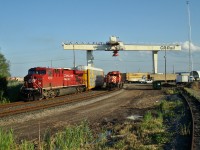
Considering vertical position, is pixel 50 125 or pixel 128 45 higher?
pixel 128 45

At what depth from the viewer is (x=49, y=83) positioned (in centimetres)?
3525

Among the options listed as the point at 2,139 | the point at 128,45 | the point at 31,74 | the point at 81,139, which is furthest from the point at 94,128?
the point at 128,45

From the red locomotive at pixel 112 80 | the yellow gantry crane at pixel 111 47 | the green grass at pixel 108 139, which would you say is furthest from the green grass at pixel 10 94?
the yellow gantry crane at pixel 111 47

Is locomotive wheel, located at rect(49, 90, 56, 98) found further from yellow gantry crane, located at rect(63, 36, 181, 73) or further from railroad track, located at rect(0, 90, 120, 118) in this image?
yellow gantry crane, located at rect(63, 36, 181, 73)

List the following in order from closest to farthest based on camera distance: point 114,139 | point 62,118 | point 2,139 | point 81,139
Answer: point 2,139, point 81,139, point 114,139, point 62,118

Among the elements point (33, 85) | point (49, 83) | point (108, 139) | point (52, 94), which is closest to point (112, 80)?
point (52, 94)

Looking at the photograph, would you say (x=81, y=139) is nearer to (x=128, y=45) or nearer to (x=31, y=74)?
(x=31, y=74)

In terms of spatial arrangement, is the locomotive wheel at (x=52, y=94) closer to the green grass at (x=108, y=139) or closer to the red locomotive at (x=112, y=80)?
the red locomotive at (x=112, y=80)

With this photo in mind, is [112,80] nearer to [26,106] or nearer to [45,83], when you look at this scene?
[45,83]

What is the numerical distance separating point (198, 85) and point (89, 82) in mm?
26549

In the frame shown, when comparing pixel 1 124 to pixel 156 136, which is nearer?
pixel 156 136

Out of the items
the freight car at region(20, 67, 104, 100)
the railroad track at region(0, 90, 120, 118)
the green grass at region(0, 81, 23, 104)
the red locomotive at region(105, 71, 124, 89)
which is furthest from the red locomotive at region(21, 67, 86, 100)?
the red locomotive at region(105, 71, 124, 89)

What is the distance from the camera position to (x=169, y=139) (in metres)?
12.5

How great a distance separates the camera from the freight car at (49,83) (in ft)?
110
